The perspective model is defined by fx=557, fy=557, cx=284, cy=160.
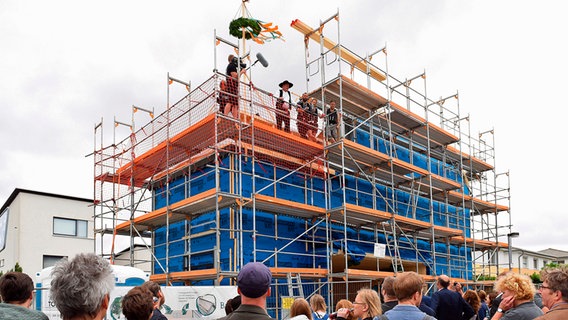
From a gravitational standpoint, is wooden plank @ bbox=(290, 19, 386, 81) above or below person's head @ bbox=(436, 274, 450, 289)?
above

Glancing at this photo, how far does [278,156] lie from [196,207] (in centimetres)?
283

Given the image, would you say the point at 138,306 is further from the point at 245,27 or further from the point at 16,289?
the point at 245,27

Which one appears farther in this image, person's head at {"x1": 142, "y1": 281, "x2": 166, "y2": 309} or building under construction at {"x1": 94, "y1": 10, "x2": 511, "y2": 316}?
building under construction at {"x1": 94, "y1": 10, "x2": 511, "y2": 316}

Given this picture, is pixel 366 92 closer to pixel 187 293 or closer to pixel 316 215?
pixel 316 215

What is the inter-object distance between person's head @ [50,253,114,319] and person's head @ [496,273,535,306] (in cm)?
394

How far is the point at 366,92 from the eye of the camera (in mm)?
18312

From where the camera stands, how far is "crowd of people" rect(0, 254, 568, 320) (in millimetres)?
2717

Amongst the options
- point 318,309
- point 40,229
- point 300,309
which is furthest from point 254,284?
point 40,229

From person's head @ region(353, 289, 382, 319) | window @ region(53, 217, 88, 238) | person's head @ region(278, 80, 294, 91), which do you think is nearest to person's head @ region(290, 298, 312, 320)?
person's head @ region(353, 289, 382, 319)

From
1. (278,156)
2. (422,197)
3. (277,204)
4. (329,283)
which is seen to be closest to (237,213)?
(277,204)

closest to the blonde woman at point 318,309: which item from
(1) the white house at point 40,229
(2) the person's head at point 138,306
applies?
(2) the person's head at point 138,306

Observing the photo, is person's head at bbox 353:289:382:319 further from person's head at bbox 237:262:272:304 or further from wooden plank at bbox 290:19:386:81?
wooden plank at bbox 290:19:386:81

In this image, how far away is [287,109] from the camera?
15.9 metres

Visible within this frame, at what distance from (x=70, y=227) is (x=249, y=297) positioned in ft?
101
